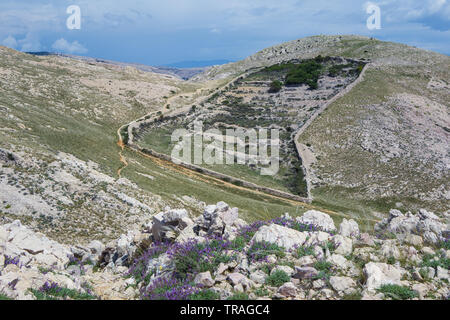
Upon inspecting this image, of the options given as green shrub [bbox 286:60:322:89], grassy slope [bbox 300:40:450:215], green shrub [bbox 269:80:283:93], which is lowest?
grassy slope [bbox 300:40:450:215]

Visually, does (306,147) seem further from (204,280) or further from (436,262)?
(204,280)

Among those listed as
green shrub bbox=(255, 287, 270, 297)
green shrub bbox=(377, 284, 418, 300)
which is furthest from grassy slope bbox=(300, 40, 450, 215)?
green shrub bbox=(255, 287, 270, 297)

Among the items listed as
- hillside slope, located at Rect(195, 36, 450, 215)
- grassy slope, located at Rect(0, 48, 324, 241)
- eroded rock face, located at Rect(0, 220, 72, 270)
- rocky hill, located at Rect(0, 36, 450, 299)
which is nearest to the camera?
rocky hill, located at Rect(0, 36, 450, 299)

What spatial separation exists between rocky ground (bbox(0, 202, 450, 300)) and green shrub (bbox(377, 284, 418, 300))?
0.06 feet

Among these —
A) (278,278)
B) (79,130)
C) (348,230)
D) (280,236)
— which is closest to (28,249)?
(280,236)

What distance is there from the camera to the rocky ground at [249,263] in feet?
25.3

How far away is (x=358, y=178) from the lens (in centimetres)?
4522

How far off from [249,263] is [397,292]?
11.7 ft

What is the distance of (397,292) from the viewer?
7.22 metres

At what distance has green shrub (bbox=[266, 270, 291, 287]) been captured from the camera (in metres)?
8.09

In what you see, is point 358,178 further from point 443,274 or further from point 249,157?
point 443,274

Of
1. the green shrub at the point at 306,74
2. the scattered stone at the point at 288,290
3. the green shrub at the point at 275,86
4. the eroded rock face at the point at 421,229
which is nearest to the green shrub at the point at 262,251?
the scattered stone at the point at 288,290

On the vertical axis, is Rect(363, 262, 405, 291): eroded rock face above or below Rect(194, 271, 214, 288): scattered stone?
above

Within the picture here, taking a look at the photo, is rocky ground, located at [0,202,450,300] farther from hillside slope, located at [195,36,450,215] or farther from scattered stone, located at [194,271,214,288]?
hillside slope, located at [195,36,450,215]
